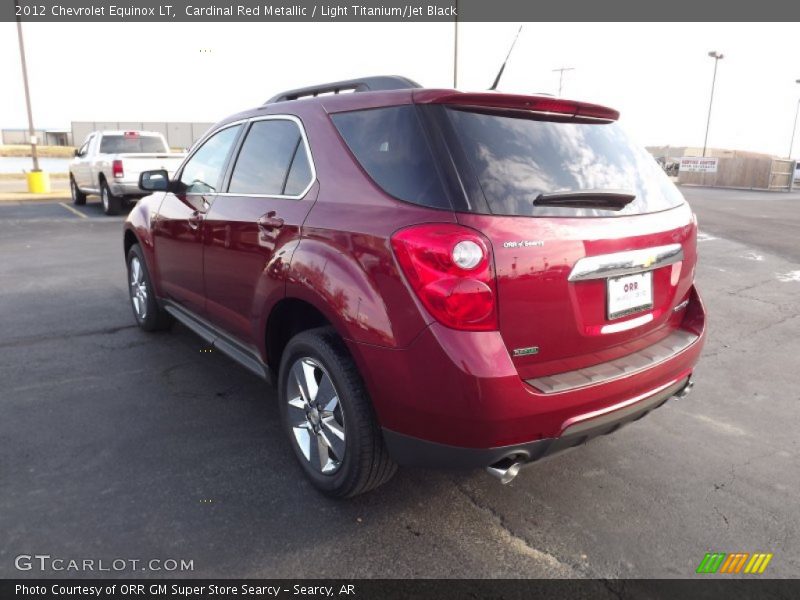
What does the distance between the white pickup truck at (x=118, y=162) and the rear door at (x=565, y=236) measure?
38.6 ft

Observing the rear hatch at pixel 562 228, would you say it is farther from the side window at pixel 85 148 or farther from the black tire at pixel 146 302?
the side window at pixel 85 148

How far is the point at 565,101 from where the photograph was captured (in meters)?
2.64

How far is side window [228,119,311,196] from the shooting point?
300 centimetres

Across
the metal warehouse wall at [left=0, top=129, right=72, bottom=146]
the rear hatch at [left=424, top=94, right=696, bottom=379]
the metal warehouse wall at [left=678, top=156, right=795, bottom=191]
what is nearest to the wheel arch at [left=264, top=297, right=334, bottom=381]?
the rear hatch at [left=424, top=94, right=696, bottom=379]

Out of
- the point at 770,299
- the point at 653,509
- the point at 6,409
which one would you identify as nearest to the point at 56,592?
the point at 6,409

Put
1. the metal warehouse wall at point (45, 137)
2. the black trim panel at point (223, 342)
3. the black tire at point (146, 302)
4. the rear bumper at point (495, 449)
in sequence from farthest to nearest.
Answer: the metal warehouse wall at point (45, 137), the black tire at point (146, 302), the black trim panel at point (223, 342), the rear bumper at point (495, 449)

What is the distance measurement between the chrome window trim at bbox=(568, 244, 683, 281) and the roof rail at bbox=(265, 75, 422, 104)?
107 centimetres

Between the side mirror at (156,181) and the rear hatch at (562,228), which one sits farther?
the side mirror at (156,181)

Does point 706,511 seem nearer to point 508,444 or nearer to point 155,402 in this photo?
point 508,444

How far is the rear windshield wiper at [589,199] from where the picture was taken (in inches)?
92.8

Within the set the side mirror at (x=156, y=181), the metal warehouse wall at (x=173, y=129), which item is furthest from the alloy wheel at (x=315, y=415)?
the metal warehouse wall at (x=173, y=129)

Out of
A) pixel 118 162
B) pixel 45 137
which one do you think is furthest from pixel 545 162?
pixel 45 137

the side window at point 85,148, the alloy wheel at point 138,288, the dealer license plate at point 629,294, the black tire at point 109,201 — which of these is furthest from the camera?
the side window at point 85,148

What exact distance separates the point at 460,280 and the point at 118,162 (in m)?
13.2
